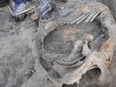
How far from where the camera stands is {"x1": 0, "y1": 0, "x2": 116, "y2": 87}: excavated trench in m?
4.48

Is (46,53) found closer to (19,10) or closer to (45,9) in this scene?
(45,9)

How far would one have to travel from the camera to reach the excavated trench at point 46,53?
448cm

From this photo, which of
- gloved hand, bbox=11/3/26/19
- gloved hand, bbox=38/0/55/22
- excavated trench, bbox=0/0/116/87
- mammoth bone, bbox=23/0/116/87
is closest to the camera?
mammoth bone, bbox=23/0/116/87

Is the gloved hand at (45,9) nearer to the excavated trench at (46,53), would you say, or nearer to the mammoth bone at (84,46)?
the mammoth bone at (84,46)

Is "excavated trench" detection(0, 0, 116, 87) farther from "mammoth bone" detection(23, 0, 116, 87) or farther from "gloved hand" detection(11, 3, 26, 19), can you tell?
"gloved hand" detection(11, 3, 26, 19)

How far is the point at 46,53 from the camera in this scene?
4.67 meters

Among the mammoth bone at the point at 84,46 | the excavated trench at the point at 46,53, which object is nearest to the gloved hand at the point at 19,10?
the excavated trench at the point at 46,53

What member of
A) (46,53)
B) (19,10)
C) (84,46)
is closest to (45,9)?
(19,10)

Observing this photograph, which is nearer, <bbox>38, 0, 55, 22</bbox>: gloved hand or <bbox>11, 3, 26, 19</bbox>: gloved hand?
<bbox>38, 0, 55, 22</bbox>: gloved hand

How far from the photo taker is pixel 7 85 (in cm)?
481

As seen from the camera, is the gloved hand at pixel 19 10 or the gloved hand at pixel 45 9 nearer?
the gloved hand at pixel 45 9

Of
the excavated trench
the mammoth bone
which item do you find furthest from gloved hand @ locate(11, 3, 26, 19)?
the mammoth bone

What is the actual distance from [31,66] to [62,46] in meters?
0.65

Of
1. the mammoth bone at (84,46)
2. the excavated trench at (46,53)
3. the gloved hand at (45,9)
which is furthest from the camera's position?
the gloved hand at (45,9)
